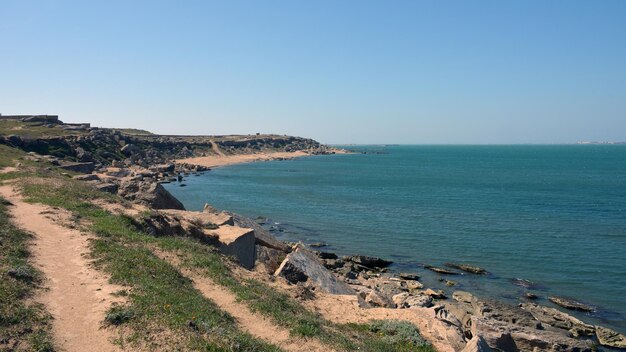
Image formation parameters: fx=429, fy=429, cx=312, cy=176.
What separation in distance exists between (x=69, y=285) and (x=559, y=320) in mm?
26150

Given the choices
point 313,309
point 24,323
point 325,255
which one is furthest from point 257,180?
point 24,323

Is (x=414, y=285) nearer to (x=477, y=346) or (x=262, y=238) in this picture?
(x=262, y=238)

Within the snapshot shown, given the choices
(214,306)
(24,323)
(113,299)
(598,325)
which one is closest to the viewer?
(24,323)

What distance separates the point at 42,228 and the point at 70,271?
5721 mm

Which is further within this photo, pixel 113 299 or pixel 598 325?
pixel 598 325

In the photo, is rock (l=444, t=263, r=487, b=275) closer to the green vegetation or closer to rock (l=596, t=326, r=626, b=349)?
rock (l=596, t=326, r=626, b=349)

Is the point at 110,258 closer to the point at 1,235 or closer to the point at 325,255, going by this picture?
the point at 1,235

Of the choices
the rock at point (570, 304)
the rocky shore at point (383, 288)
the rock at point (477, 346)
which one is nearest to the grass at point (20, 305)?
the rocky shore at point (383, 288)

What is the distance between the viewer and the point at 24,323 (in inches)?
449

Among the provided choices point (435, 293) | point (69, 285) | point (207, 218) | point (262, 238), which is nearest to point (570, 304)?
point (435, 293)

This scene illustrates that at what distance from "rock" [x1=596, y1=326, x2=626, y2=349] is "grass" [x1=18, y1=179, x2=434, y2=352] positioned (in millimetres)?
14027

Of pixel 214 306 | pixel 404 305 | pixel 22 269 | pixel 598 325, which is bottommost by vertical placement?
pixel 598 325

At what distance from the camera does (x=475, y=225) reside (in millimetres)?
→ 50438

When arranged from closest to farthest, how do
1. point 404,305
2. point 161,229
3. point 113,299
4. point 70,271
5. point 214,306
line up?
point 113,299
point 214,306
point 70,271
point 404,305
point 161,229
